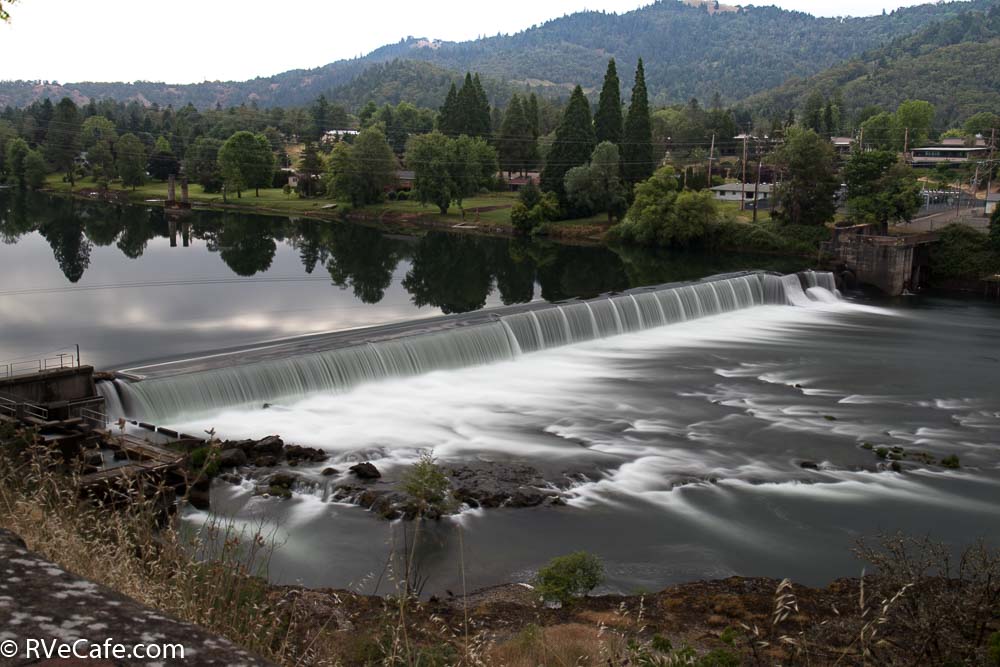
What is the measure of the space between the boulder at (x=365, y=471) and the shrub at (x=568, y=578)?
5396mm

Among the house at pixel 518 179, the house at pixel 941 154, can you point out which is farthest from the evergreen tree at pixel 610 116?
the house at pixel 941 154

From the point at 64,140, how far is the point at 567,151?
63299mm

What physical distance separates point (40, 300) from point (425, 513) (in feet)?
86.9

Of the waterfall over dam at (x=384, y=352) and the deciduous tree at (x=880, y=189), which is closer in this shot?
the waterfall over dam at (x=384, y=352)

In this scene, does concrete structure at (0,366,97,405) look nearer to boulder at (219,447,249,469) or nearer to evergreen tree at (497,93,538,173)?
boulder at (219,447,249,469)

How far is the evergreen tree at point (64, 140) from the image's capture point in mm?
99000

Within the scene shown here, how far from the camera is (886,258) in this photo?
48.4 metres

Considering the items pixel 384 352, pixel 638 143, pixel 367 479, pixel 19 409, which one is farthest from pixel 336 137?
pixel 367 479

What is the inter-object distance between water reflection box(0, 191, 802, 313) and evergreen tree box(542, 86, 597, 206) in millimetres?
7928

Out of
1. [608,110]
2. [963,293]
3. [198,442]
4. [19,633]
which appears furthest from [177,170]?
[19,633]

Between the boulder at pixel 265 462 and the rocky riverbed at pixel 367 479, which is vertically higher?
the boulder at pixel 265 462

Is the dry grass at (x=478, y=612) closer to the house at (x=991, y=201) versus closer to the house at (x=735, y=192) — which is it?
the house at (x=991, y=201)

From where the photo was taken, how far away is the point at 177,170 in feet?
317

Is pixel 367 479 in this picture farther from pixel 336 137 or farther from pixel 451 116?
pixel 336 137
